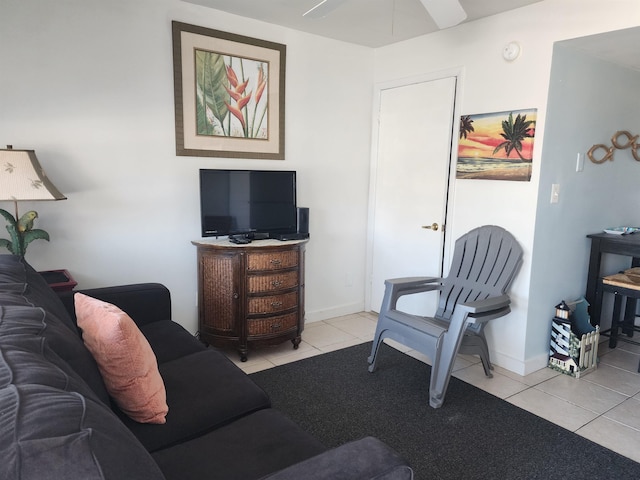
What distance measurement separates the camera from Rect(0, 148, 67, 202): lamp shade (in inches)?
84.7

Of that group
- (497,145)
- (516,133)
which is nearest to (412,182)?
(497,145)

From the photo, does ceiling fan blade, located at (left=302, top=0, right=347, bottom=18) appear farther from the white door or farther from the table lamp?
the table lamp

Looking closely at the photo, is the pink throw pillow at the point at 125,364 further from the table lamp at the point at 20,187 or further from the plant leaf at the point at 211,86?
the plant leaf at the point at 211,86

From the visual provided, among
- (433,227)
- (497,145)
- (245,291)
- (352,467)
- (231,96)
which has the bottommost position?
(245,291)

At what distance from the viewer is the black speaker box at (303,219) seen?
3.41 metres

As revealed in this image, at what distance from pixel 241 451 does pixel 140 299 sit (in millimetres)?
1322

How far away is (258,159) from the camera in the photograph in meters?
3.46

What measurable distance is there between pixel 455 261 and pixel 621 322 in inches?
59.9

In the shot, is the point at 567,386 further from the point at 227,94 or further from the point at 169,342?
the point at 227,94

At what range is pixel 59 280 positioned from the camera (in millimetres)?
2498

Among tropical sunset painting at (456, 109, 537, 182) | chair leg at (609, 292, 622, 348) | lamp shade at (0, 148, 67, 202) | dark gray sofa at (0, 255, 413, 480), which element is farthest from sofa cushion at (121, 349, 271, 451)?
chair leg at (609, 292, 622, 348)

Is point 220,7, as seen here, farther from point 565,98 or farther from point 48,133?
point 565,98

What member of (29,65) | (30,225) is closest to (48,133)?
(29,65)

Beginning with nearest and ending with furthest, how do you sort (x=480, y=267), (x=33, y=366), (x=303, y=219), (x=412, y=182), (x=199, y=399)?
(x=33, y=366)
(x=199, y=399)
(x=480, y=267)
(x=303, y=219)
(x=412, y=182)
